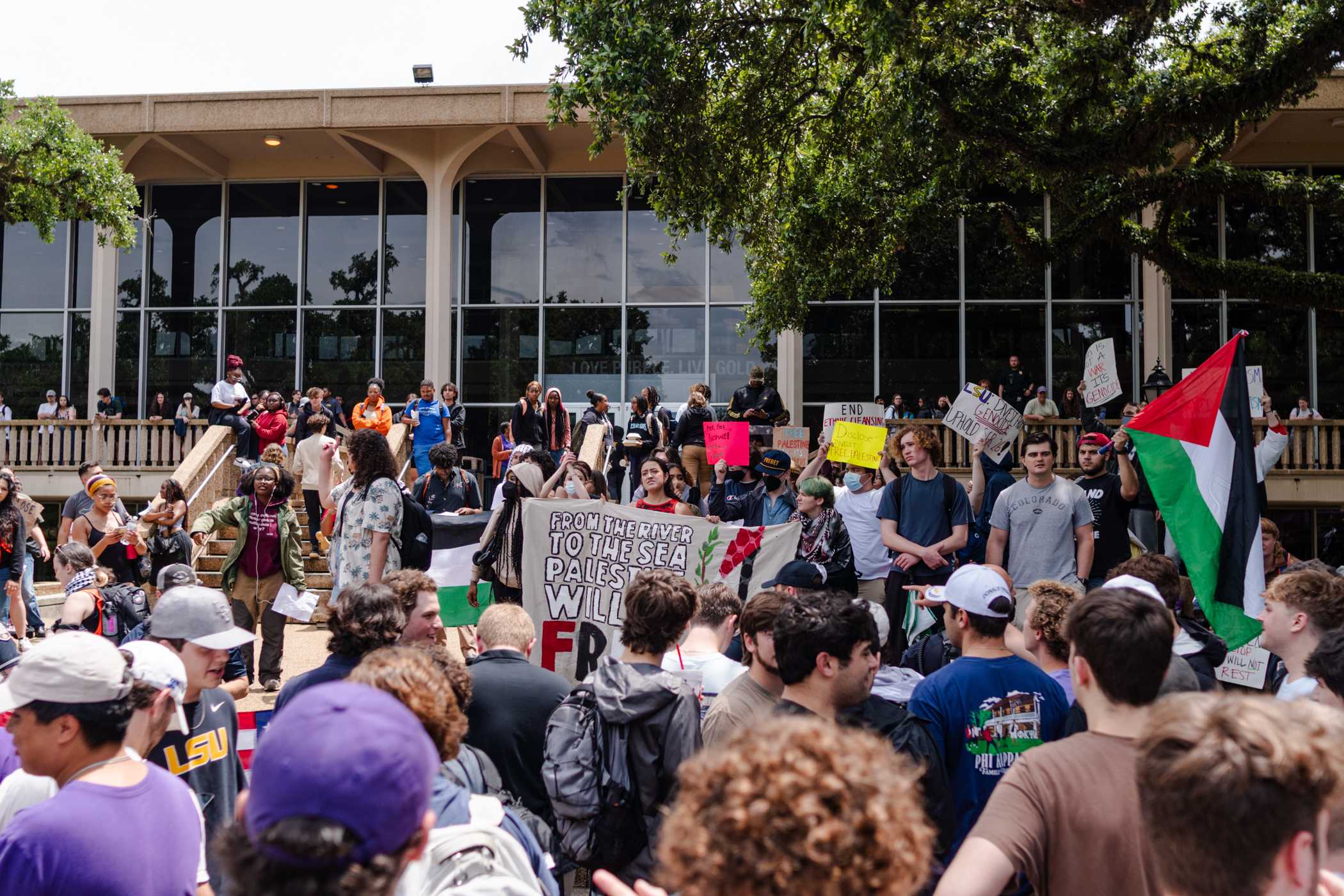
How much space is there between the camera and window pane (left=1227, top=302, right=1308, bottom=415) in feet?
67.9

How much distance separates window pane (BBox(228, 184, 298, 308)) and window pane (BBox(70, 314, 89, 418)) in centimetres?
314

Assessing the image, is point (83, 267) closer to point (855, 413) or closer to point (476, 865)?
point (855, 413)

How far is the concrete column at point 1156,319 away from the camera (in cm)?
2038

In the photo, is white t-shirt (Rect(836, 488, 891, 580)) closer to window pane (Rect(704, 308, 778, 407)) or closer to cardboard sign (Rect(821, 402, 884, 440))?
cardboard sign (Rect(821, 402, 884, 440))

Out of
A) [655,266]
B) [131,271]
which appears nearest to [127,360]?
[131,271]

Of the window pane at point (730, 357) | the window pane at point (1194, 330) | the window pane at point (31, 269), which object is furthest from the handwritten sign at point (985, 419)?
the window pane at point (31, 269)

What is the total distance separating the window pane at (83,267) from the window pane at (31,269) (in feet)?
0.78

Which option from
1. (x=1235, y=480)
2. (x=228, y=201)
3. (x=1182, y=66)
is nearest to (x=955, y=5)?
(x=1182, y=66)

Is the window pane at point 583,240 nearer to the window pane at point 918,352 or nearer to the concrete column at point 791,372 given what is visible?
the concrete column at point 791,372

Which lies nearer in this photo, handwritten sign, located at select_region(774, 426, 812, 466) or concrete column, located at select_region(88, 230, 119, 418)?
handwritten sign, located at select_region(774, 426, 812, 466)

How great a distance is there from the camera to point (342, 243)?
2258cm

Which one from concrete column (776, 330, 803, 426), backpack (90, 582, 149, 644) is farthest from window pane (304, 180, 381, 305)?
backpack (90, 582, 149, 644)

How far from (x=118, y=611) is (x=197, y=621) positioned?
12.8 feet

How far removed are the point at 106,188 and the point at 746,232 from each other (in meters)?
9.15
